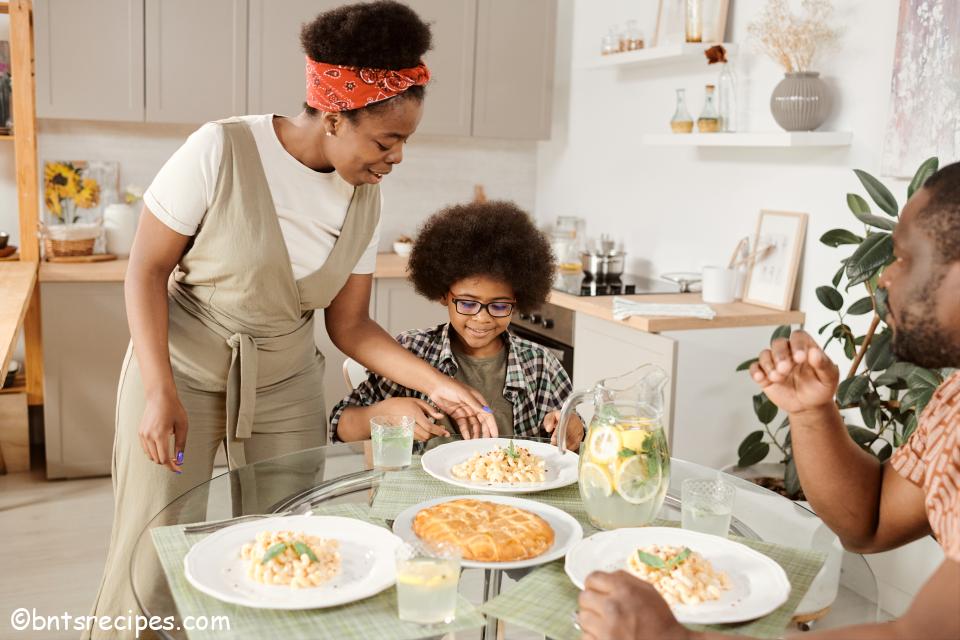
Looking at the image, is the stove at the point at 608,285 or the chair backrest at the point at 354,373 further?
the stove at the point at 608,285

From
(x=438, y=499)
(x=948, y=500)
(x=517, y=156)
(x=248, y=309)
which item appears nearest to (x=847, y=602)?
(x=948, y=500)

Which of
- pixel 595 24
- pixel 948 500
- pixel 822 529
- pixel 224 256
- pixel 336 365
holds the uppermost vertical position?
pixel 595 24

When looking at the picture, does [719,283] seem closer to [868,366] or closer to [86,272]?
[868,366]

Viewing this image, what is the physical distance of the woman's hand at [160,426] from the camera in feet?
5.86

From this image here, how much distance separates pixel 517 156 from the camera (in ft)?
16.2

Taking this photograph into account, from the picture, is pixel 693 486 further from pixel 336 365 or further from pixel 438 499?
pixel 336 365

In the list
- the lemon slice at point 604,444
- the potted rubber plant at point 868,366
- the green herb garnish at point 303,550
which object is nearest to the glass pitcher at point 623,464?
the lemon slice at point 604,444

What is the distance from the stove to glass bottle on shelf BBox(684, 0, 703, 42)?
923 millimetres

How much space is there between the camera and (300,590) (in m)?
1.12

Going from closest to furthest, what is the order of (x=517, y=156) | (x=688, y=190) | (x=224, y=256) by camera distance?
(x=224, y=256), (x=688, y=190), (x=517, y=156)

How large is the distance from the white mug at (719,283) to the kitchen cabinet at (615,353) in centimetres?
39

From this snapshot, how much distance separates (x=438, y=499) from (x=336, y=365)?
272 centimetres

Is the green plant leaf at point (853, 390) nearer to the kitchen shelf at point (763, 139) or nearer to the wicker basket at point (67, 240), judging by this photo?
the kitchen shelf at point (763, 139)

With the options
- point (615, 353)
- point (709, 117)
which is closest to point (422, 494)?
point (615, 353)
